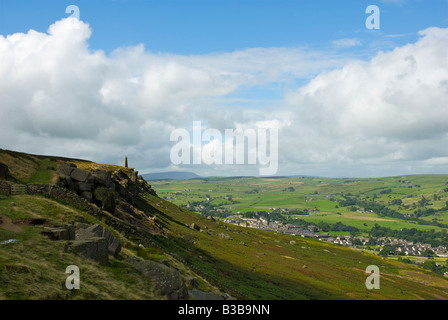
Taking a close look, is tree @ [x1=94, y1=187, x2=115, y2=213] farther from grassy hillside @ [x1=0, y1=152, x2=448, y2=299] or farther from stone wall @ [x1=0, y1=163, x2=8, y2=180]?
stone wall @ [x1=0, y1=163, x2=8, y2=180]

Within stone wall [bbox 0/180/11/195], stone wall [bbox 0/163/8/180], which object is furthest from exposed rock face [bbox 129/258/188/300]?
stone wall [bbox 0/163/8/180]

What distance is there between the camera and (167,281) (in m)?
25.2

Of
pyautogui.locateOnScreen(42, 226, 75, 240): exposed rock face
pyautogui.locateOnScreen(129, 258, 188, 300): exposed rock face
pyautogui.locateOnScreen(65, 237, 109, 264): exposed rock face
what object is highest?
pyautogui.locateOnScreen(42, 226, 75, 240): exposed rock face

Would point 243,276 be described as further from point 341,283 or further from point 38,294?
point 38,294

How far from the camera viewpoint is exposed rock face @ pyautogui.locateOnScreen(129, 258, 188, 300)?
24.6 m

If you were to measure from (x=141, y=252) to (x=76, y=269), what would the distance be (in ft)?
38.3

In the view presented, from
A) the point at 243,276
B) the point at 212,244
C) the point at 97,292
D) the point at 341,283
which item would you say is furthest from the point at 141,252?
the point at 341,283

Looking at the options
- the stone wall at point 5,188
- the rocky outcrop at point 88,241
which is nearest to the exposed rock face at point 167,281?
the rocky outcrop at point 88,241

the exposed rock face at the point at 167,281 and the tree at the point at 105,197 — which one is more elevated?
the tree at the point at 105,197

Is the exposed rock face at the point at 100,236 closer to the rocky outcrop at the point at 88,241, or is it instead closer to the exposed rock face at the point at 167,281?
the rocky outcrop at the point at 88,241

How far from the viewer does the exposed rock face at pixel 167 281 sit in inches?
969

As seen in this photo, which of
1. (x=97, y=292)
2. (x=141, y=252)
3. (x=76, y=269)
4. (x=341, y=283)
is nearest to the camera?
(x=97, y=292)

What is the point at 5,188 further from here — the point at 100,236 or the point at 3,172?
the point at 100,236
